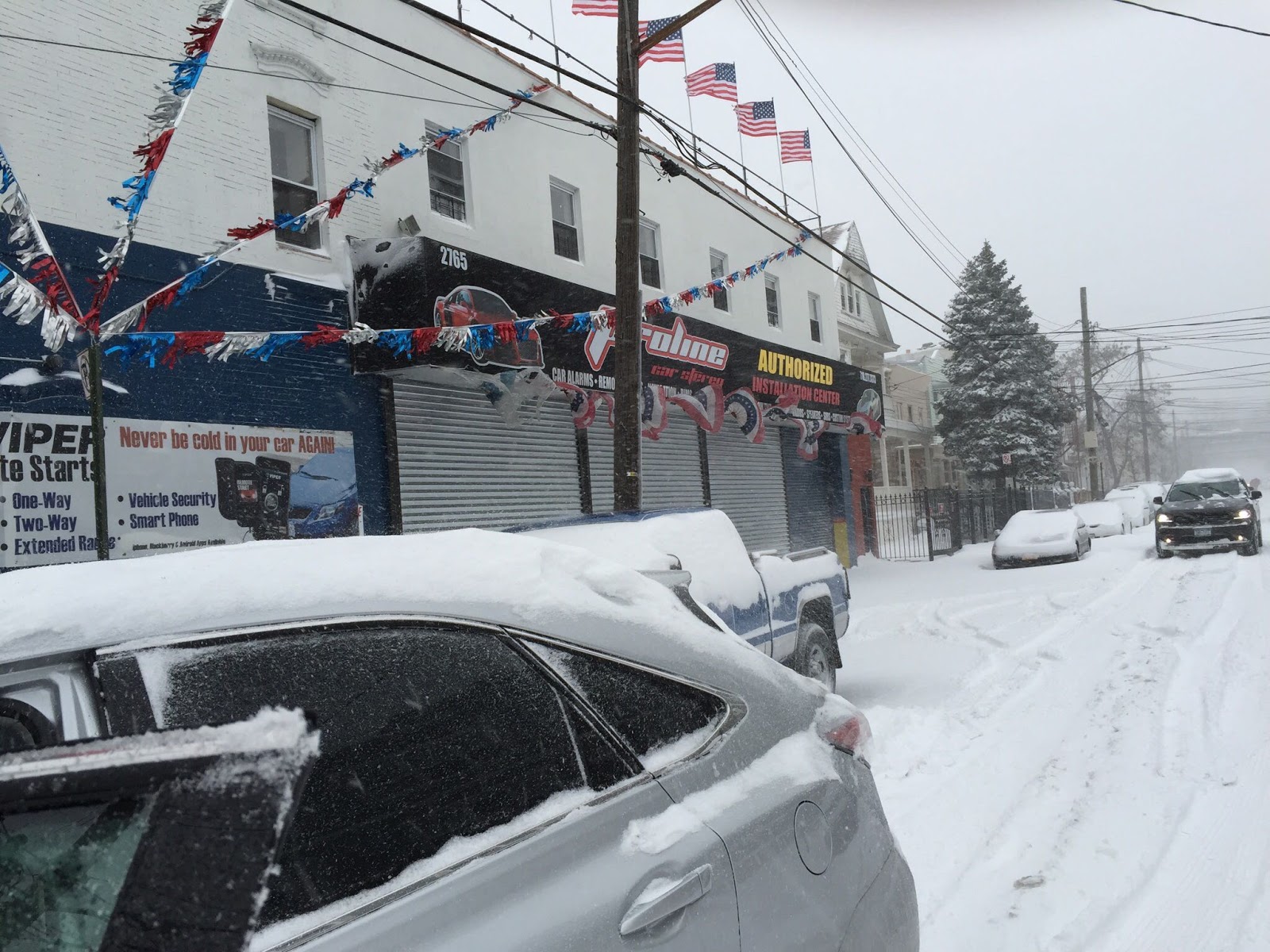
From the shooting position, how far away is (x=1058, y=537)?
18672mm

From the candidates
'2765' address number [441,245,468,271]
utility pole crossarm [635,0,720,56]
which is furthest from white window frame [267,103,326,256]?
utility pole crossarm [635,0,720,56]

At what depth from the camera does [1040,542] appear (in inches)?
735

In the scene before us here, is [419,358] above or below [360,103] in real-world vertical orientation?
below

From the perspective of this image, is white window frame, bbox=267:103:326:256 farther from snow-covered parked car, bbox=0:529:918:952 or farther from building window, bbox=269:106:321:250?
snow-covered parked car, bbox=0:529:918:952

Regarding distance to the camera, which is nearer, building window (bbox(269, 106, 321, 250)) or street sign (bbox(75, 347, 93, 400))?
street sign (bbox(75, 347, 93, 400))

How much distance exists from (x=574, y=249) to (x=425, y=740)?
13.6 metres

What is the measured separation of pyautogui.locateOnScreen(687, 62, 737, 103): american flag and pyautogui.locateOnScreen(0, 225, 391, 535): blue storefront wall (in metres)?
7.05

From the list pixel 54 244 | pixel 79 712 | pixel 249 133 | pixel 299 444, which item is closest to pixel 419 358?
pixel 299 444

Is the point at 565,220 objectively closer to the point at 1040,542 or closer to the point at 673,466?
the point at 673,466

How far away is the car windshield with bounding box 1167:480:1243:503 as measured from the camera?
18.1 meters

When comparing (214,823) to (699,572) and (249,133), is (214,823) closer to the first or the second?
(699,572)

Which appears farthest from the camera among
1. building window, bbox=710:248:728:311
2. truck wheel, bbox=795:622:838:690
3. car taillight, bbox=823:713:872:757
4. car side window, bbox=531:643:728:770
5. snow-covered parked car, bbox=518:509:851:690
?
building window, bbox=710:248:728:311

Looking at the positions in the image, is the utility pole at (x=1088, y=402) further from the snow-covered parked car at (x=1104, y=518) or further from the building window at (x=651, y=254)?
the building window at (x=651, y=254)

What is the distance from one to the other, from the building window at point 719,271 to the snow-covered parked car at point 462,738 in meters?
16.9
